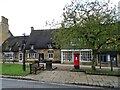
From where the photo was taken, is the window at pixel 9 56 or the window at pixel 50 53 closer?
the window at pixel 50 53

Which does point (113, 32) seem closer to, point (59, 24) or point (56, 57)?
point (59, 24)

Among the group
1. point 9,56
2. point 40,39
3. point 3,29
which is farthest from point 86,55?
point 3,29

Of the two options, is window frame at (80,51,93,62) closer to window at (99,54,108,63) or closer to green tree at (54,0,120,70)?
window at (99,54,108,63)

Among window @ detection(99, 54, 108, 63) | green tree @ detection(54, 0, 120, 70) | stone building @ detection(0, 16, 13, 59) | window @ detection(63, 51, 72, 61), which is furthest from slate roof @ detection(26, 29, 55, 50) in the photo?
green tree @ detection(54, 0, 120, 70)

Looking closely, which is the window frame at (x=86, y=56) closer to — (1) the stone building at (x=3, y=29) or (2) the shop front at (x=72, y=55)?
(2) the shop front at (x=72, y=55)

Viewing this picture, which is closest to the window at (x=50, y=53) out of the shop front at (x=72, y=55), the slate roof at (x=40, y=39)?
the slate roof at (x=40, y=39)

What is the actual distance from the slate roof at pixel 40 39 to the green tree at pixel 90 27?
893 inches

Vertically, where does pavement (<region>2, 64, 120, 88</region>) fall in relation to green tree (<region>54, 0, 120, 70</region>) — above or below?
below

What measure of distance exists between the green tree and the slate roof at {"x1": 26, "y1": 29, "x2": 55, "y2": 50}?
74.4 feet

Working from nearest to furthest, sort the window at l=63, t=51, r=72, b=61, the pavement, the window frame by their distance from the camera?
the pavement → the window frame → the window at l=63, t=51, r=72, b=61

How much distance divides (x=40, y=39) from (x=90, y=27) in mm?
28018

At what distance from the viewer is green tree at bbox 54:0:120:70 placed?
68.0 feet

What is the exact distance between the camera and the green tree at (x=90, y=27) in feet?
68.0

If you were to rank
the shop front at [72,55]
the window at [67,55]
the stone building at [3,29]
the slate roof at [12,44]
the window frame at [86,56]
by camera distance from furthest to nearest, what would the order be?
the stone building at [3,29]
the slate roof at [12,44]
the window at [67,55]
the shop front at [72,55]
the window frame at [86,56]
